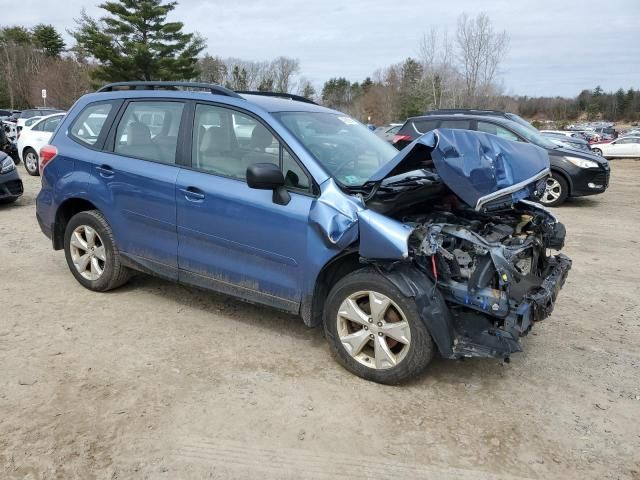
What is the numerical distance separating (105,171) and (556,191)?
9.03m

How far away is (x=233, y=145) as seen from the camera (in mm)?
4090

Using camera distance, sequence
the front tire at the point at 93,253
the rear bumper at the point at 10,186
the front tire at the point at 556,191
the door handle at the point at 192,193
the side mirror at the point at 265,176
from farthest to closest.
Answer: the front tire at the point at 556,191 → the rear bumper at the point at 10,186 → the front tire at the point at 93,253 → the door handle at the point at 192,193 → the side mirror at the point at 265,176

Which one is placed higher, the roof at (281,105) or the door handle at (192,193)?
the roof at (281,105)

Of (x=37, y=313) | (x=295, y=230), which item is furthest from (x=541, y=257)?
(x=37, y=313)

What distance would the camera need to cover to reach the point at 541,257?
4.04 meters

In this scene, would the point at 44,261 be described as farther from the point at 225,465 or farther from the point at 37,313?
the point at 225,465

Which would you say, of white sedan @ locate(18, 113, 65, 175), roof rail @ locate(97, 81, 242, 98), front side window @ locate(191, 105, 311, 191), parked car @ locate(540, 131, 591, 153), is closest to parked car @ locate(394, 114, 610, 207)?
parked car @ locate(540, 131, 591, 153)

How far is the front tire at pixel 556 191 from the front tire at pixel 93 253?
28.1 feet

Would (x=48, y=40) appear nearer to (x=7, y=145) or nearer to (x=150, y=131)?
(x=7, y=145)

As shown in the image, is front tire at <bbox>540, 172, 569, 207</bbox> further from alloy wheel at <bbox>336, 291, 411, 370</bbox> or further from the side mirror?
the side mirror

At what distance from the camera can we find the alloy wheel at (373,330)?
11.1ft

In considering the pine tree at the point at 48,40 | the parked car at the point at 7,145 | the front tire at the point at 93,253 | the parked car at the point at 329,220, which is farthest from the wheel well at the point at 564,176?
the pine tree at the point at 48,40

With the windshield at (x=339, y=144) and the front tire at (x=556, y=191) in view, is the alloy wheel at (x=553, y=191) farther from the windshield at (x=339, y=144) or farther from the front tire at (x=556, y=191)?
the windshield at (x=339, y=144)

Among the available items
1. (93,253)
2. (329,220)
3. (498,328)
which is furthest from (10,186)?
(498,328)
